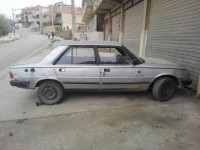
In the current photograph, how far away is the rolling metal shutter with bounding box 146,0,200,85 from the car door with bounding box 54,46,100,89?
9.98 ft

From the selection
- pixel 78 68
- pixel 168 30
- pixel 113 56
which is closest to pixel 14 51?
pixel 78 68

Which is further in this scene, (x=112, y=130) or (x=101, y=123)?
(x=101, y=123)

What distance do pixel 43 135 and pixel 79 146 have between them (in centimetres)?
74

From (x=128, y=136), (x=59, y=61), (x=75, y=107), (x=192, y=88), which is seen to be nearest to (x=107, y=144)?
(x=128, y=136)

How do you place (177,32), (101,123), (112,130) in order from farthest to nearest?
1. (177,32)
2. (101,123)
3. (112,130)

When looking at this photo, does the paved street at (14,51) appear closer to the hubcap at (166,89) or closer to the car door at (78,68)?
the car door at (78,68)

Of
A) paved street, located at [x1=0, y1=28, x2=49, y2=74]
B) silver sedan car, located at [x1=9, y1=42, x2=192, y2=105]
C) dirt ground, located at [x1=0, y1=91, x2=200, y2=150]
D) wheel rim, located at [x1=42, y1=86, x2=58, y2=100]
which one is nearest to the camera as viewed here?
dirt ground, located at [x1=0, y1=91, x2=200, y2=150]

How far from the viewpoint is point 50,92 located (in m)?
3.69

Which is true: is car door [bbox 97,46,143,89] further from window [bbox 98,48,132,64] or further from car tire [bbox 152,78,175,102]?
car tire [bbox 152,78,175,102]

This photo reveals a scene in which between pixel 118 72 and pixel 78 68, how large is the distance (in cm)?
98

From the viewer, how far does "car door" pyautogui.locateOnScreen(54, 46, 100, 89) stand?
3531 mm

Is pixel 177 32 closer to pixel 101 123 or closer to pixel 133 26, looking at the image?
pixel 133 26

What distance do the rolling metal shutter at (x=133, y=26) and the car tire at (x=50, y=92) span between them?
582 centimetres

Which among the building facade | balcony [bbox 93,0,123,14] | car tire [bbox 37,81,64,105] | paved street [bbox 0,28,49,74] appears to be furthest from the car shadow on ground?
balcony [bbox 93,0,123,14]
